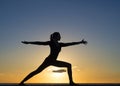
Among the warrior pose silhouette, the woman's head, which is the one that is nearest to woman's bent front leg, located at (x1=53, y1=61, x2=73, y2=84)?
the warrior pose silhouette

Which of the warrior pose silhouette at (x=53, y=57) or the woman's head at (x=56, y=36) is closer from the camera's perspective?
the warrior pose silhouette at (x=53, y=57)

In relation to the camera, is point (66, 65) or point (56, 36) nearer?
point (66, 65)

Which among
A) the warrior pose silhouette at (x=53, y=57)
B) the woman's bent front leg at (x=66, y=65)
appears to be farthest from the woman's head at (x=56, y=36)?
the woman's bent front leg at (x=66, y=65)

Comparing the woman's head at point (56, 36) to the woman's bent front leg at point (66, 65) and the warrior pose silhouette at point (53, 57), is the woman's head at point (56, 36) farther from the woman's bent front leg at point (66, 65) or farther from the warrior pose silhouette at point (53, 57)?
the woman's bent front leg at point (66, 65)

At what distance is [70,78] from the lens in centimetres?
1612

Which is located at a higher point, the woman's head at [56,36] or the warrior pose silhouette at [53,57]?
the woman's head at [56,36]

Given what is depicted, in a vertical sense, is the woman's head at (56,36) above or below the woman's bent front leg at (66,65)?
above

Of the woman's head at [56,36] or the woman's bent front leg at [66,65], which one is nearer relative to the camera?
the woman's bent front leg at [66,65]

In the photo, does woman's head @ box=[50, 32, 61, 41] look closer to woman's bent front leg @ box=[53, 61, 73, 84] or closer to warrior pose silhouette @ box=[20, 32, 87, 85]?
warrior pose silhouette @ box=[20, 32, 87, 85]

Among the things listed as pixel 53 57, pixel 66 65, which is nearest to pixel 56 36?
pixel 53 57

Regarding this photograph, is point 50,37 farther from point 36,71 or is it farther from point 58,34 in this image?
point 36,71

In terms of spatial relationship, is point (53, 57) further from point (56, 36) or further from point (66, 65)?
point (56, 36)

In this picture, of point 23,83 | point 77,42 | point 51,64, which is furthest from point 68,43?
point 23,83

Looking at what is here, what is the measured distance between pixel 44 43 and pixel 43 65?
1130 millimetres
